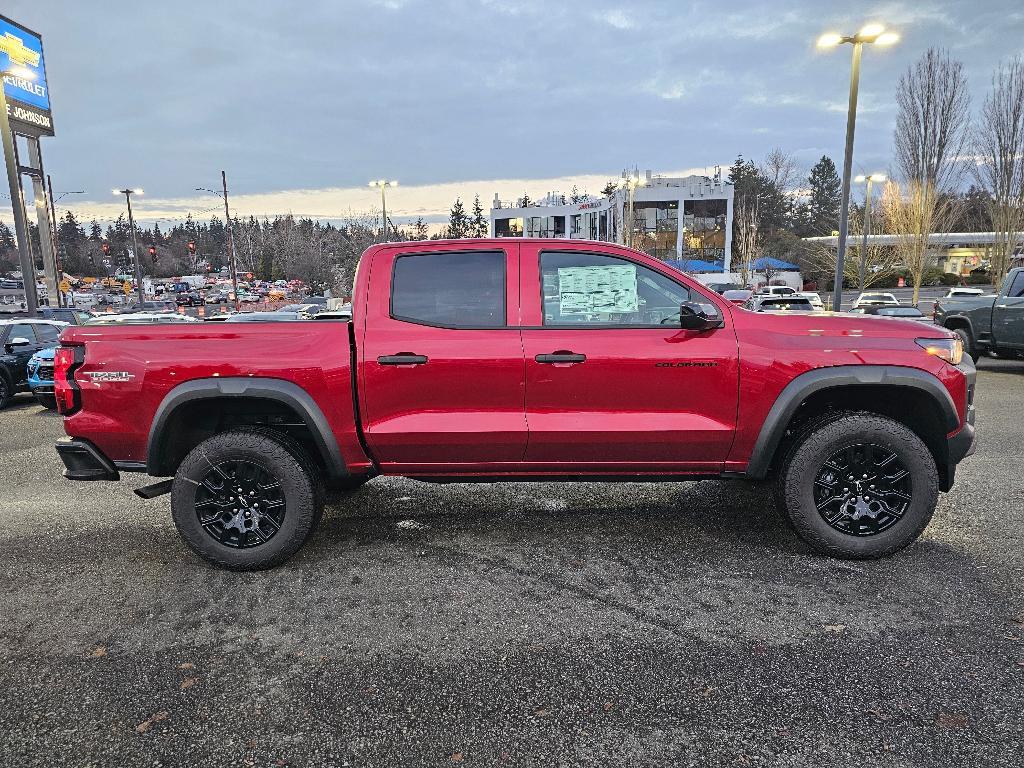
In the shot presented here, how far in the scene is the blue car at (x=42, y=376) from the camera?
30.4 feet

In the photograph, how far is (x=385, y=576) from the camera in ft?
12.0

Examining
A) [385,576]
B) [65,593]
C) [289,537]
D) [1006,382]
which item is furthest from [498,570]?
[1006,382]

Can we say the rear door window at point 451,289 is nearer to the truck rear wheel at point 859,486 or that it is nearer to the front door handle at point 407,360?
the front door handle at point 407,360

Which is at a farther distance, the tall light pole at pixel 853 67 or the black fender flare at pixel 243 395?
the tall light pole at pixel 853 67

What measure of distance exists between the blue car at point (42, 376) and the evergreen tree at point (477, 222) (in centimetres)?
9002

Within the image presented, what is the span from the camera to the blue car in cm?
927

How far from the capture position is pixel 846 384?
357 centimetres

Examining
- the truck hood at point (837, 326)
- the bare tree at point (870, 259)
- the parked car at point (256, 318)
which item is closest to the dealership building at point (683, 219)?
the bare tree at point (870, 259)

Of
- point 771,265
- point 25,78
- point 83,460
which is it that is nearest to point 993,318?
point 83,460

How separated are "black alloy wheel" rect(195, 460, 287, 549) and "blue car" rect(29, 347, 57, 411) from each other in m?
7.33

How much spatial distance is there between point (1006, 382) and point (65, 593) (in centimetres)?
1278

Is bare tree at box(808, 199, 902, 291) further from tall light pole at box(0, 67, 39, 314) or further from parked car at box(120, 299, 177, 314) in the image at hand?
parked car at box(120, 299, 177, 314)

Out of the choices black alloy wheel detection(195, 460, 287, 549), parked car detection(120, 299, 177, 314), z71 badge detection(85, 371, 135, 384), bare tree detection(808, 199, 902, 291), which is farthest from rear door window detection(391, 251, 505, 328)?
parked car detection(120, 299, 177, 314)

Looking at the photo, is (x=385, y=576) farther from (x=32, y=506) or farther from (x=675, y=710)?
(x=32, y=506)
